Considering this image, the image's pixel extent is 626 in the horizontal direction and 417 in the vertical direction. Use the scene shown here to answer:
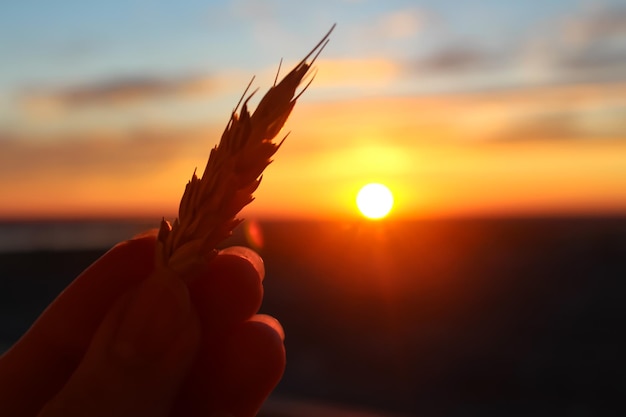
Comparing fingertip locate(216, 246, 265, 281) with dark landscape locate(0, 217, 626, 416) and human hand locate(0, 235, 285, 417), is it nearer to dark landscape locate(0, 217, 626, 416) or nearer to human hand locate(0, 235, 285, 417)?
human hand locate(0, 235, 285, 417)

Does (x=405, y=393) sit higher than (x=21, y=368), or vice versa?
(x=21, y=368)

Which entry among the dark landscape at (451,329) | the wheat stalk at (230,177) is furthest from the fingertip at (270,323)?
the dark landscape at (451,329)

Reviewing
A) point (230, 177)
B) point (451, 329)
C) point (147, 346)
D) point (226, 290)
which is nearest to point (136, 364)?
point (147, 346)

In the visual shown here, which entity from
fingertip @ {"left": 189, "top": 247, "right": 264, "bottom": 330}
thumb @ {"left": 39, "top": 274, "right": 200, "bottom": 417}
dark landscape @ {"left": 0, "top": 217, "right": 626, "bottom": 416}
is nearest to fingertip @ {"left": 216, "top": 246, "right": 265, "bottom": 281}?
fingertip @ {"left": 189, "top": 247, "right": 264, "bottom": 330}

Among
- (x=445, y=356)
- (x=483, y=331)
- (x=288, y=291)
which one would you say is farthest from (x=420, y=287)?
(x=445, y=356)

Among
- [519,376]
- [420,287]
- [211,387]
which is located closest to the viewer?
[211,387]

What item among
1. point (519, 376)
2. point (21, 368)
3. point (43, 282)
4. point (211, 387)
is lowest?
point (43, 282)

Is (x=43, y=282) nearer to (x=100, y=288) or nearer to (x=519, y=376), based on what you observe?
(x=519, y=376)
